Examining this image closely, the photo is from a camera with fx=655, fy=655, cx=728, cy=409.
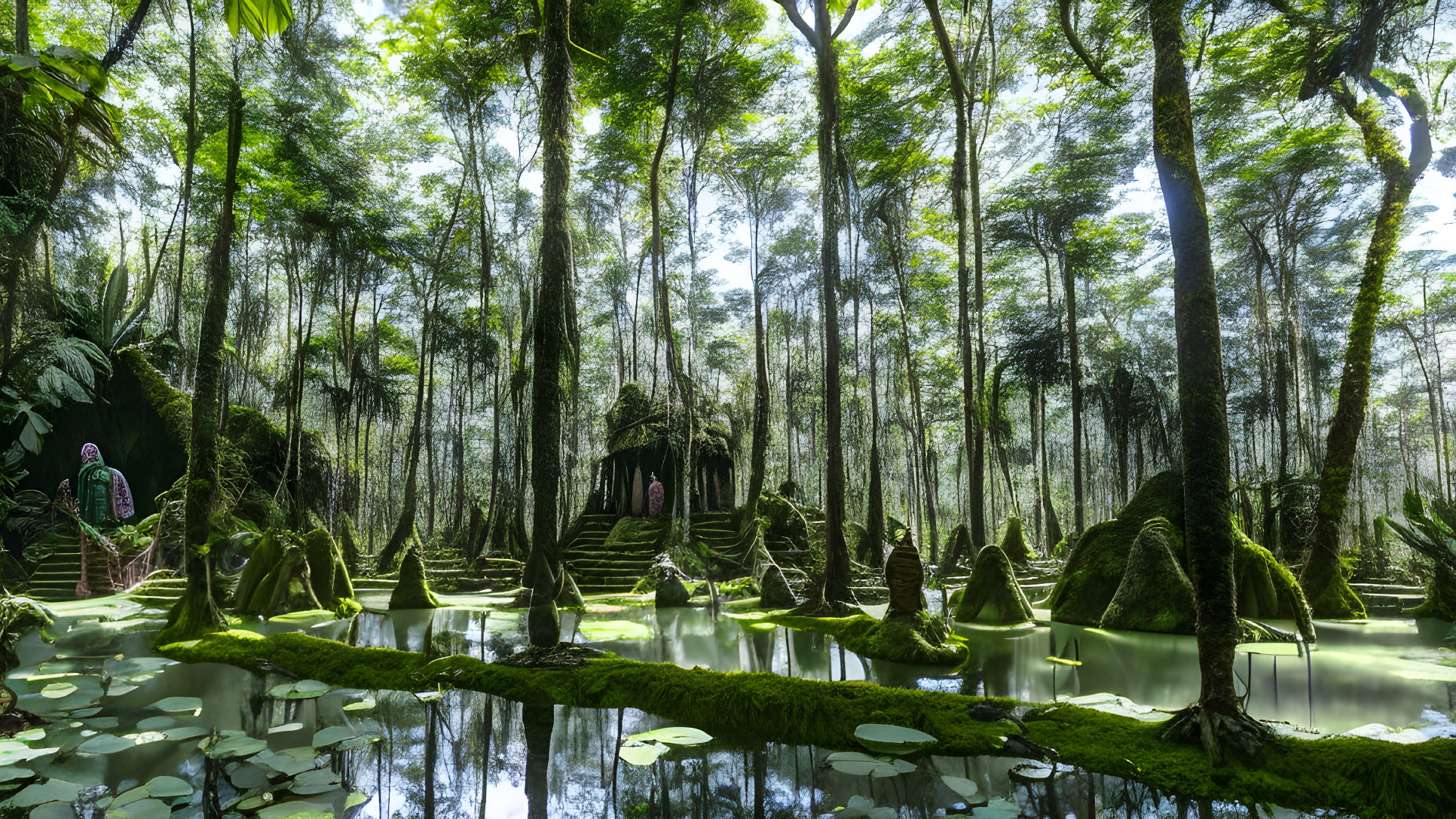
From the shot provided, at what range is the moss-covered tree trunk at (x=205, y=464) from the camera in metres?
7.45

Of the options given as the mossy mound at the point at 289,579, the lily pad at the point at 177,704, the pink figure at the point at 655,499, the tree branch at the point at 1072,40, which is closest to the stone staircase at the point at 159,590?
the mossy mound at the point at 289,579

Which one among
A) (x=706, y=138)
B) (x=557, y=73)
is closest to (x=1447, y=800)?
(x=557, y=73)

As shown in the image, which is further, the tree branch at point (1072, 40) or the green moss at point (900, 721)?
the tree branch at point (1072, 40)

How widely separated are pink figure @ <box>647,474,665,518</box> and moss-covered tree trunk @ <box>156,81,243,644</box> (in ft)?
33.8

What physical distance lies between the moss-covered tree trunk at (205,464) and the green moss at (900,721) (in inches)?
27.9

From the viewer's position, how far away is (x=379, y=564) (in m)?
17.7

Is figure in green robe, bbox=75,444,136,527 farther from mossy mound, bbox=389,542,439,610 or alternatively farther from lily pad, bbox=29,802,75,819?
lily pad, bbox=29,802,75,819

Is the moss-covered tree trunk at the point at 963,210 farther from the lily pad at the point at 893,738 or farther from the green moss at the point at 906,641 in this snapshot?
the lily pad at the point at 893,738

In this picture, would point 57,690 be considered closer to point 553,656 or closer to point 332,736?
point 332,736

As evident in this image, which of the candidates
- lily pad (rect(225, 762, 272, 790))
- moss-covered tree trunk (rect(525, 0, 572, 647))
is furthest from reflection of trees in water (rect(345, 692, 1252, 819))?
moss-covered tree trunk (rect(525, 0, 572, 647))

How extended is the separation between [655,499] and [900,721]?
13.7 metres

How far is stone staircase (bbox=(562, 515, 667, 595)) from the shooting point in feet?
47.6

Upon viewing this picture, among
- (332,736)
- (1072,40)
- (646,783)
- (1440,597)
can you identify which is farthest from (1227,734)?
(1440,597)

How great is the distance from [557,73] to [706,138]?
10.1 meters
